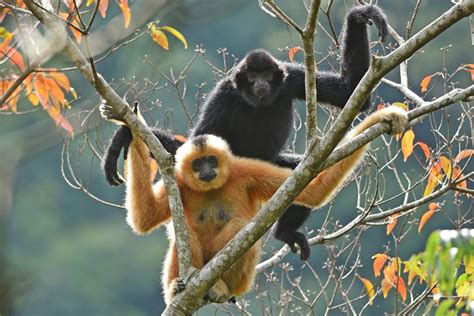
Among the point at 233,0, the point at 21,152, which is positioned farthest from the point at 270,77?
the point at 21,152

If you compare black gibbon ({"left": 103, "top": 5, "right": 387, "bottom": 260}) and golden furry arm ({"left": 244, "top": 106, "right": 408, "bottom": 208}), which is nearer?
golden furry arm ({"left": 244, "top": 106, "right": 408, "bottom": 208})

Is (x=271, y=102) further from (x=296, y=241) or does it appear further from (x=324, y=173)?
(x=324, y=173)

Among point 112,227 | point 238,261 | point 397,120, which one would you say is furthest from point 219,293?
point 112,227

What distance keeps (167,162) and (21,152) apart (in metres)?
2.03

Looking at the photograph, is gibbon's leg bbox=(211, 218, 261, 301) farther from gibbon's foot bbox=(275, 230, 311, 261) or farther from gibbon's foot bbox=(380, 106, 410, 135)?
gibbon's foot bbox=(380, 106, 410, 135)

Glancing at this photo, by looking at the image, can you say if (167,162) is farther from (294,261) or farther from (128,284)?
(128,284)

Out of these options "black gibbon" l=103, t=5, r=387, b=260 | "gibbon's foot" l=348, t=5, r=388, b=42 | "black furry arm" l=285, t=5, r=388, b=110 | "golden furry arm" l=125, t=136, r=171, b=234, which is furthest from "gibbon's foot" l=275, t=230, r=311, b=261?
"gibbon's foot" l=348, t=5, r=388, b=42

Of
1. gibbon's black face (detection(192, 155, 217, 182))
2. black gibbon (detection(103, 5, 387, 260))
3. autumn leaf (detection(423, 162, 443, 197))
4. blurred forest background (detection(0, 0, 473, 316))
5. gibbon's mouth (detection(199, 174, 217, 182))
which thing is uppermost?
black gibbon (detection(103, 5, 387, 260))

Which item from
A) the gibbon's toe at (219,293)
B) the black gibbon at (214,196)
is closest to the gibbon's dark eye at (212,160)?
the black gibbon at (214,196)

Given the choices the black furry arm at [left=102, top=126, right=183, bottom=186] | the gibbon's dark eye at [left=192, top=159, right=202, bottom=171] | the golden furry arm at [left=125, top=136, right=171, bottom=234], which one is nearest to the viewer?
the golden furry arm at [left=125, top=136, right=171, bottom=234]

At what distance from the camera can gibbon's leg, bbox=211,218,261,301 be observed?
21.8ft

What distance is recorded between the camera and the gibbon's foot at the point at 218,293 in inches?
258

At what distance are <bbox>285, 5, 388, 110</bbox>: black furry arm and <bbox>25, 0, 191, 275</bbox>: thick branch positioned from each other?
2.61 m

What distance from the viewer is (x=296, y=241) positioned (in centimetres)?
796
